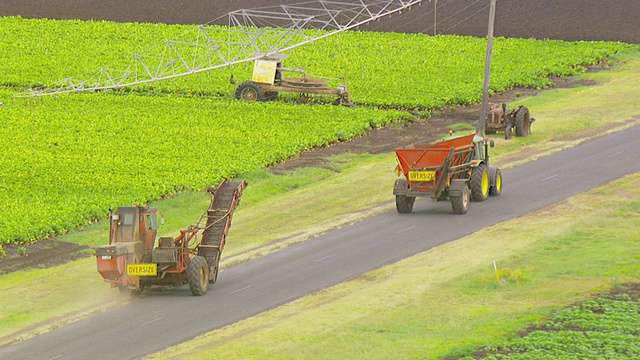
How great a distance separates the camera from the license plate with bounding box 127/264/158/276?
34.6 metres

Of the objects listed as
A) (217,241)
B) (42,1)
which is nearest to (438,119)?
(217,241)

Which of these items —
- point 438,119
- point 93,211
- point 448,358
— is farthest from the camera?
point 438,119

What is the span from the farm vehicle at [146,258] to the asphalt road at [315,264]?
546 mm

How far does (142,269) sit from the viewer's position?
1364 inches

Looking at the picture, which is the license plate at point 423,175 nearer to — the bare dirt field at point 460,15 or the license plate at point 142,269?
the license plate at point 142,269

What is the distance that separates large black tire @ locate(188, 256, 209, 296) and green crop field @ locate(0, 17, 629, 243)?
10632 millimetres

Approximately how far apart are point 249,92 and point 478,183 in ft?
85.2

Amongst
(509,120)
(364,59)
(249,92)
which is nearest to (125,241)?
(509,120)

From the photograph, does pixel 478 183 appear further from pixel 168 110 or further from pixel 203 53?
pixel 203 53

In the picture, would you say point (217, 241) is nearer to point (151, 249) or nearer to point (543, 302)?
point (151, 249)

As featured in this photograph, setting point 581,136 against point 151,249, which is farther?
point 581,136

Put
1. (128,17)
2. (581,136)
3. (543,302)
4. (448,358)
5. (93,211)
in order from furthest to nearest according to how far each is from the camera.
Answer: (128,17) → (581,136) → (93,211) → (543,302) → (448,358)

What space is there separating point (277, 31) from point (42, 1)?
27.3 meters

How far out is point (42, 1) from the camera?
10138 centimetres
